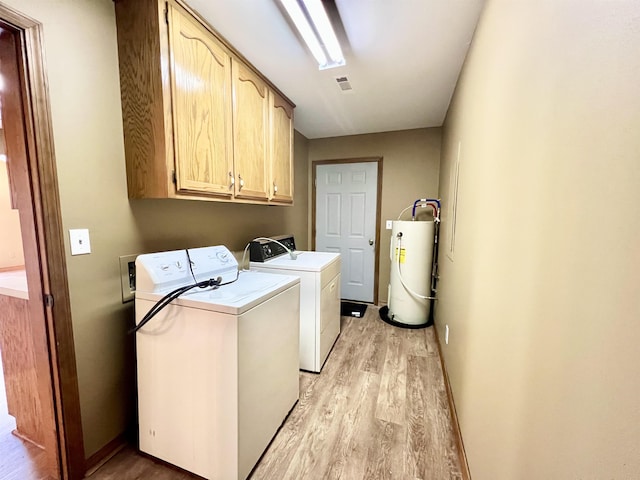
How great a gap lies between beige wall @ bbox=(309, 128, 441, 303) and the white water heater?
58cm

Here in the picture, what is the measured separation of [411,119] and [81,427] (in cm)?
351

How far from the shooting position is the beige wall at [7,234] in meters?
2.63

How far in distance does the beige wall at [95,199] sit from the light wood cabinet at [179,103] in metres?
0.07

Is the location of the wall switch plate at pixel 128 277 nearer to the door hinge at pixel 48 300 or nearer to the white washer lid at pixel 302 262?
the door hinge at pixel 48 300

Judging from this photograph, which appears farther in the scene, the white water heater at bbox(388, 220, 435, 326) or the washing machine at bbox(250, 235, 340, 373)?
the white water heater at bbox(388, 220, 435, 326)

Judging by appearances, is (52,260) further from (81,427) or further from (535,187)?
(535,187)

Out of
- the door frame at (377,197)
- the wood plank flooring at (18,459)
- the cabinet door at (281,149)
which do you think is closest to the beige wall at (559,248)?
the cabinet door at (281,149)

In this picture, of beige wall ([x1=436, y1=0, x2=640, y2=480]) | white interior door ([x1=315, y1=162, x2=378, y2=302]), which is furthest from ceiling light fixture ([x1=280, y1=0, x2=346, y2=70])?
Result: white interior door ([x1=315, y1=162, x2=378, y2=302])

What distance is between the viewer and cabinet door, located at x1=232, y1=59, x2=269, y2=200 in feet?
5.89

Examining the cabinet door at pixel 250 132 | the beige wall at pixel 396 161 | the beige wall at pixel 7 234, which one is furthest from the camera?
the beige wall at pixel 396 161

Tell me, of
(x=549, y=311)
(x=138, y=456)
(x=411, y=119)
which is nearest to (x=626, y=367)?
(x=549, y=311)

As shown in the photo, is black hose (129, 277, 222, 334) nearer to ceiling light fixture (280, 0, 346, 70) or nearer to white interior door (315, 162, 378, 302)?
ceiling light fixture (280, 0, 346, 70)

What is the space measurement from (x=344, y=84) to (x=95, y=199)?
188cm

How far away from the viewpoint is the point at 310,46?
157 cm
